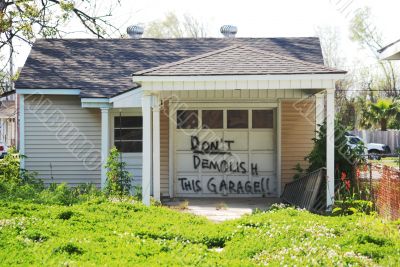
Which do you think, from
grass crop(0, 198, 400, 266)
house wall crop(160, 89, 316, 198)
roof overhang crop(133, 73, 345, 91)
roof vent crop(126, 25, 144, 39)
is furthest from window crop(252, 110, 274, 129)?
roof vent crop(126, 25, 144, 39)

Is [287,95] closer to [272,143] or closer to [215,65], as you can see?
[272,143]

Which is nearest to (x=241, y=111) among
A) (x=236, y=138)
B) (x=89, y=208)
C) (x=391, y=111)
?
(x=236, y=138)

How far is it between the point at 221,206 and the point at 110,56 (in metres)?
6.69

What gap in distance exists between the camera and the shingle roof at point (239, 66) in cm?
1252

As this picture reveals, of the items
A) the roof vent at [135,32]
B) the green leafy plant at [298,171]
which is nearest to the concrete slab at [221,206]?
the green leafy plant at [298,171]

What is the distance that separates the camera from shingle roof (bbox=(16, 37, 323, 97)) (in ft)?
56.4

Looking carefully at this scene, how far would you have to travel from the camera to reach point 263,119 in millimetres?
17094

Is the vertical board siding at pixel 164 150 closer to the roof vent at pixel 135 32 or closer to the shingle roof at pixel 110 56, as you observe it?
the shingle roof at pixel 110 56

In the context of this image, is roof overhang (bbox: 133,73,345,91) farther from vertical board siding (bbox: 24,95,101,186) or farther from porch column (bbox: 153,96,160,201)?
vertical board siding (bbox: 24,95,101,186)

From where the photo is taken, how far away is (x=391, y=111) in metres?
44.6

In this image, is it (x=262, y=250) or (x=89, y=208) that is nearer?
(x=262, y=250)

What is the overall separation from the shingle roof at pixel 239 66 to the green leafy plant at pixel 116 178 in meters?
2.39

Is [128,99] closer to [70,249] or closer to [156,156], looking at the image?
[156,156]

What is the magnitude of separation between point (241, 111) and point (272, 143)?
120cm
